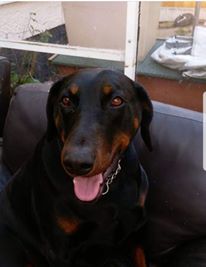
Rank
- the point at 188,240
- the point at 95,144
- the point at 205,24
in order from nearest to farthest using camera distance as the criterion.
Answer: the point at 95,144 < the point at 188,240 < the point at 205,24

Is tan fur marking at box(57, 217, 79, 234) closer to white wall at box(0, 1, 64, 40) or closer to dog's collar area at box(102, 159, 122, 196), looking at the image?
dog's collar area at box(102, 159, 122, 196)

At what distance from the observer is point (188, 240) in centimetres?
171

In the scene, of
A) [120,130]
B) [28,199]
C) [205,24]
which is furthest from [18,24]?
[120,130]

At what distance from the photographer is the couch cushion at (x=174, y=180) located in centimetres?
166

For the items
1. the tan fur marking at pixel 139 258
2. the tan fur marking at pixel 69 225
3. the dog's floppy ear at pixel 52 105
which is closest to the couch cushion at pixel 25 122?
the dog's floppy ear at pixel 52 105

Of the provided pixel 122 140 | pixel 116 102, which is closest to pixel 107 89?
pixel 116 102

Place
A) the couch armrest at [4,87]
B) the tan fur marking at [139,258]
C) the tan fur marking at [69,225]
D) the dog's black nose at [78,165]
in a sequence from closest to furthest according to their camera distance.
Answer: the dog's black nose at [78,165] → the tan fur marking at [69,225] → the tan fur marking at [139,258] → the couch armrest at [4,87]

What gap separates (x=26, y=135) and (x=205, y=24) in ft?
5.27

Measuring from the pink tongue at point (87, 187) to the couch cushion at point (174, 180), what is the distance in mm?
449

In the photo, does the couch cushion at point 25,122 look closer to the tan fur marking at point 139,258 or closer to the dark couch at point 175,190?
the dark couch at point 175,190

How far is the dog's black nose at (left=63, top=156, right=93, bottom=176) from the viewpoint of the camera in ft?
3.99

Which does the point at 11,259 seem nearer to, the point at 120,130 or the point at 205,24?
the point at 120,130

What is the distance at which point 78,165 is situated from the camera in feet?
4.00

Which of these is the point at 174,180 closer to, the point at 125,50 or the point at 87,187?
the point at 87,187
